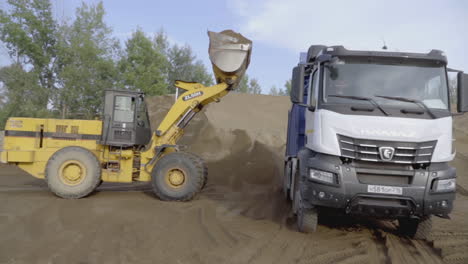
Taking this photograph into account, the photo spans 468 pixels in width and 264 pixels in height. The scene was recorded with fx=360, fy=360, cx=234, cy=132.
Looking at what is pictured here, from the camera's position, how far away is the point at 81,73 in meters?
22.3

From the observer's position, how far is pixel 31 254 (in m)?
4.73

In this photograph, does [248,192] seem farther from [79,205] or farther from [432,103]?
[432,103]

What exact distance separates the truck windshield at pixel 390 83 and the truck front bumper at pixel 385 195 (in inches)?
39.6

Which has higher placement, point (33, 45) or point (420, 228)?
point (33, 45)

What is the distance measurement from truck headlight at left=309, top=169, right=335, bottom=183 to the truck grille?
360mm

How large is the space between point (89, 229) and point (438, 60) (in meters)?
6.10

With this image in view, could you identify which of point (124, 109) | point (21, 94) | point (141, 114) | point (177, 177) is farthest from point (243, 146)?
point (21, 94)

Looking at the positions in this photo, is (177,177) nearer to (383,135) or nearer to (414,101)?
(383,135)

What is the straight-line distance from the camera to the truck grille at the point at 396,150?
196 inches

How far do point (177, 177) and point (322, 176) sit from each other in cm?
455

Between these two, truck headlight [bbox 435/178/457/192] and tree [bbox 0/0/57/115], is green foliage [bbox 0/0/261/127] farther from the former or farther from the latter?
truck headlight [bbox 435/178/457/192]

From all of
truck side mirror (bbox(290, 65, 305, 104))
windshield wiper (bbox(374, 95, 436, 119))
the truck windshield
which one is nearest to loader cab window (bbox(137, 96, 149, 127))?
truck side mirror (bbox(290, 65, 305, 104))

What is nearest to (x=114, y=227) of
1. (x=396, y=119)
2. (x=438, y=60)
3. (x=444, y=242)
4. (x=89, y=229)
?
(x=89, y=229)

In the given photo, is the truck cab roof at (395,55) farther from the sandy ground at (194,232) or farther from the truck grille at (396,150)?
the sandy ground at (194,232)
